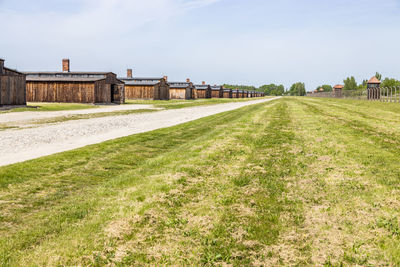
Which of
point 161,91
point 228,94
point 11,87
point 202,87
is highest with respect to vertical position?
point 202,87

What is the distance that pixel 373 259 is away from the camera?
3811 millimetres

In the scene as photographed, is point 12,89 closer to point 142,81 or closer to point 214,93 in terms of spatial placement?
point 142,81

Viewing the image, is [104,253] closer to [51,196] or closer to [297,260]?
[297,260]

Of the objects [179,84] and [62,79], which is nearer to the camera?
[62,79]

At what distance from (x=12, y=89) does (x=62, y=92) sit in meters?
12.6

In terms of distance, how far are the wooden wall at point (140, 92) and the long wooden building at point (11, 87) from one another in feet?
102

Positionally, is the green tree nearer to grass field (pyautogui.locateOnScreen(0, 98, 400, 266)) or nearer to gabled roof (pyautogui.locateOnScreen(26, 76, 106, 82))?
gabled roof (pyautogui.locateOnScreen(26, 76, 106, 82))

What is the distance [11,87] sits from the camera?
1243 inches

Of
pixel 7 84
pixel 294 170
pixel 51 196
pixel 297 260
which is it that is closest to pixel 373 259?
pixel 297 260

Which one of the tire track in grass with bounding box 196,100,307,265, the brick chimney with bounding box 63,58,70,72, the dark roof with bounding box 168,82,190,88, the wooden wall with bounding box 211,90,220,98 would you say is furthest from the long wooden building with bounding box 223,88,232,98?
the tire track in grass with bounding box 196,100,307,265

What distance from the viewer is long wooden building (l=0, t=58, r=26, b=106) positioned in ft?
99.9

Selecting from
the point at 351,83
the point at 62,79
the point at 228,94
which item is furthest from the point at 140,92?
the point at 351,83

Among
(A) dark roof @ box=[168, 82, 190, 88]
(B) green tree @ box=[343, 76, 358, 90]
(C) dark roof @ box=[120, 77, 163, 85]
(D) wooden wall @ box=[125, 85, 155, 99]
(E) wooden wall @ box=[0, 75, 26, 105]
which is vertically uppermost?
(B) green tree @ box=[343, 76, 358, 90]

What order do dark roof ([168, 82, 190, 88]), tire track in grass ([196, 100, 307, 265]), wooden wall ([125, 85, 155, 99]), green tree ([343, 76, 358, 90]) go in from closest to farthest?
tire track in grass ([196, 100, 307, 265])
wooden wall ([125, 85, 155, 99])
dark roof ([168, 82, 190, 88])
green tree ([343, 76, 358, 90])
